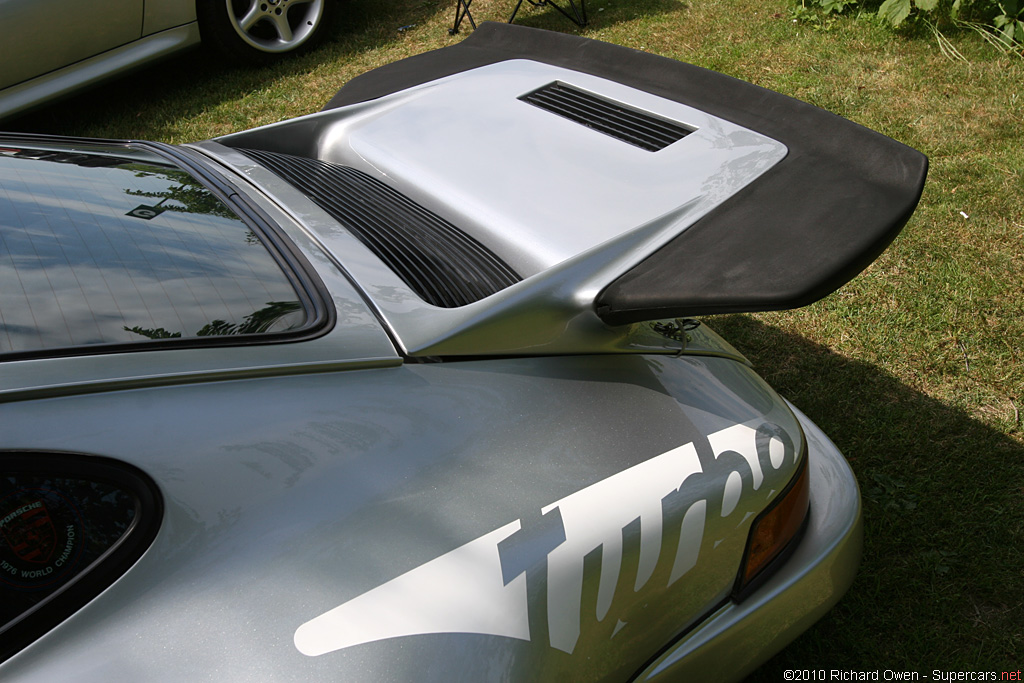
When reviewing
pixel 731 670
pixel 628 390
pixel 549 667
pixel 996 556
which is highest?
pixel 628 390

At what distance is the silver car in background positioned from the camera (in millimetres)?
3998

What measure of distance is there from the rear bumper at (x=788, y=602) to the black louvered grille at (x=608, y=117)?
87cm

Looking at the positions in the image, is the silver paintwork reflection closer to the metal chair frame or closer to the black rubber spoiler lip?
the black rubber spoiler lip

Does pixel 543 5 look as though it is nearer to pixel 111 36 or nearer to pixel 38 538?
pixel 111 36

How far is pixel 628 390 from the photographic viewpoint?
4.55 feet

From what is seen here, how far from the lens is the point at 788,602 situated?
151cm

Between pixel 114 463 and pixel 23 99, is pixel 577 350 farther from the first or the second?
pixel 23 99

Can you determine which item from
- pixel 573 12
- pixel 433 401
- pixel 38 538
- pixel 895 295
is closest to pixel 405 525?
pixel 433 401

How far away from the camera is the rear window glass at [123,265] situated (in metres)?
1.10

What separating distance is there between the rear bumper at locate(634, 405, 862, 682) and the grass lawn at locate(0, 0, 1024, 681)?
0.55 m

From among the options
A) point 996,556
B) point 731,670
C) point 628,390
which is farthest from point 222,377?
point 996,556

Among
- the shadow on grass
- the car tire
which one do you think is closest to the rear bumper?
the shadow on grass

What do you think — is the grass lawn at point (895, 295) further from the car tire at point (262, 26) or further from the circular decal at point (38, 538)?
the circular decal at point (38, 538)

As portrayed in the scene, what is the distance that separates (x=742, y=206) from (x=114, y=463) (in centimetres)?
113
